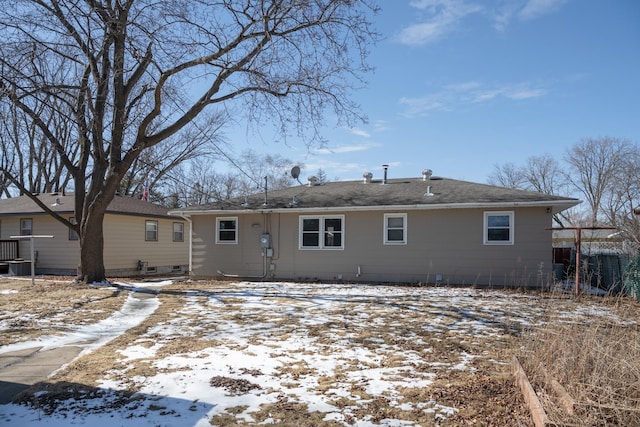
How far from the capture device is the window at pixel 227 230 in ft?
55.0

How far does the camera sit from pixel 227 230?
1684cm

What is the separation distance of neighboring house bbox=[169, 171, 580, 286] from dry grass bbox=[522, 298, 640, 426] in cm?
889

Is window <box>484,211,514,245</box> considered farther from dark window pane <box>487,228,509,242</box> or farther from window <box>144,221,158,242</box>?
window <box>144,221,158,242</box>

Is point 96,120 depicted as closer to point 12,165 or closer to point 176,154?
point 176,154

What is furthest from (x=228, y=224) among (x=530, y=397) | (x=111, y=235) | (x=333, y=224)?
(x=530, y=397)

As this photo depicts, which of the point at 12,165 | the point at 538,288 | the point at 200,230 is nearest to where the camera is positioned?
the point at 538,288

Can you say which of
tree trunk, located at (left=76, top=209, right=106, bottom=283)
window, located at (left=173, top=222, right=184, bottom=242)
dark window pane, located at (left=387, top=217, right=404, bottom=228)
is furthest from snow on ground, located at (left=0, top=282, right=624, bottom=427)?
window, located at (left=173, top=222, right=184, bottom=242)

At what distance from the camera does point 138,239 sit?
67.2 feet

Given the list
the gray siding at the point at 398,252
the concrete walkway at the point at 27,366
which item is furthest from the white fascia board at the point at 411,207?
the concrete walkway at the point at 27,366

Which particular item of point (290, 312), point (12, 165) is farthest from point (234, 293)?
point (12, 165)

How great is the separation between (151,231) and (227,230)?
6.30m

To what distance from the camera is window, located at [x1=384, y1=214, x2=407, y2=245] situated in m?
14.7

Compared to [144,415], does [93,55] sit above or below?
above

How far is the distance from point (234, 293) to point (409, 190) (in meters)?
7.19
